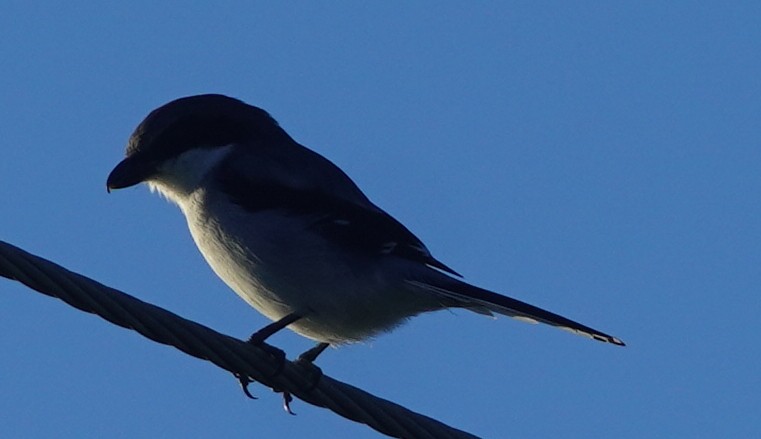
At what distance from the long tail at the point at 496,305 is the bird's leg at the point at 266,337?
0.56 metres

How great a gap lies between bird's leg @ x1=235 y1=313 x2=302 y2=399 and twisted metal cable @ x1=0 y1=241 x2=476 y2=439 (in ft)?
0.76

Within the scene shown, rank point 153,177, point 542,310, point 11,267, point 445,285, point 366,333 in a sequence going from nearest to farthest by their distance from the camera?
point 11,267 → point 542,310 → point 445,285 → point 366,333 → point 153,177

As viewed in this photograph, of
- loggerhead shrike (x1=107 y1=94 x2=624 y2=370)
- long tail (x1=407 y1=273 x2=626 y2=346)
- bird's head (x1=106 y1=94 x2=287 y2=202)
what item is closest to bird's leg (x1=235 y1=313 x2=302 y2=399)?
loggerhead shrike (x1=107 y1=94 x2=624 y2=370)

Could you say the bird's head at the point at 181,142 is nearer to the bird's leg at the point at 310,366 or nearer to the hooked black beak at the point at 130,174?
the hooked black beak at the point at 130,174

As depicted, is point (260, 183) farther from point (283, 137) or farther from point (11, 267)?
point (11, 267)

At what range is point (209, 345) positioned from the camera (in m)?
4.37

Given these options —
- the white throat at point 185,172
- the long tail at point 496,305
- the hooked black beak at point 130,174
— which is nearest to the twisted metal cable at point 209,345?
the long tail at point 496,305

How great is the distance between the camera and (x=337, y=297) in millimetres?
6246

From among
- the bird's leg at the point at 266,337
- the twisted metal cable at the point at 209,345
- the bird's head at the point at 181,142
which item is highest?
the bird's head at the point at 181,142

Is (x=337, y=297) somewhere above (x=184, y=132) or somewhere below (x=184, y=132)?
below

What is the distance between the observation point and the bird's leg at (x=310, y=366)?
16.4ft

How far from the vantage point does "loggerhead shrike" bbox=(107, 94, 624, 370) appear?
6238 millimetres

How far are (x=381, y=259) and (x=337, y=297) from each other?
26cm

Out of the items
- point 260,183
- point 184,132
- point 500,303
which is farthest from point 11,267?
point 184,132
